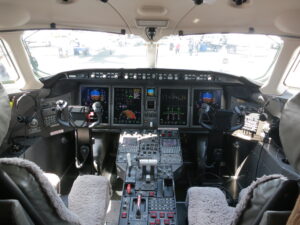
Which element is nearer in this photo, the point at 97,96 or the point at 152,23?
the point at 152,23

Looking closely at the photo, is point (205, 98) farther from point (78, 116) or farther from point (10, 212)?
point (10, 212)

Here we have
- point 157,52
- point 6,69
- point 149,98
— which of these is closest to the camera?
point 6,69

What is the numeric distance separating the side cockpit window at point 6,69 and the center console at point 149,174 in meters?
1.42

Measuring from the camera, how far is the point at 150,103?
327 cm

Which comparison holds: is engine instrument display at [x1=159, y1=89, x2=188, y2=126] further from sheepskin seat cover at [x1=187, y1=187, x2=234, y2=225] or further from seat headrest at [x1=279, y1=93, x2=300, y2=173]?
seat headrest at [x1=279, y1=93, x2=300, y2=173]

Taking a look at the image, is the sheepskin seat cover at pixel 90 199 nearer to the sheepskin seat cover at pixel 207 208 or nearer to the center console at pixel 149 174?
the center console at pixel 149 174

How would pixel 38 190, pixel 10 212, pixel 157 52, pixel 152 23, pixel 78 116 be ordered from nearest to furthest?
pixel 10 212 → pixel 38 190 → pixel 152 23 → pixel 78 116 → pixel 157 52

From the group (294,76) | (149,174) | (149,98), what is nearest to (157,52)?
(149,98)

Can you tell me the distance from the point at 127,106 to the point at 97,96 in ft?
1.29

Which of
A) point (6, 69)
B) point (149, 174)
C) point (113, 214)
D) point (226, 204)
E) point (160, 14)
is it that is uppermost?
point (160, 14)

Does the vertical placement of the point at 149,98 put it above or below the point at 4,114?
below

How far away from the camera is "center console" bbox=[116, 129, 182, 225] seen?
1889 mm

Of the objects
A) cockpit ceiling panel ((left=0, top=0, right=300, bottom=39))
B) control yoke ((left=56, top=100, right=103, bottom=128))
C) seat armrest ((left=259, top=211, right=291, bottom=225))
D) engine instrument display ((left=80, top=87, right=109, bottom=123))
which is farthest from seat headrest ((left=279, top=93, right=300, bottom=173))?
engine instrument display ((left=80, top=87, right=109, bottom=123))

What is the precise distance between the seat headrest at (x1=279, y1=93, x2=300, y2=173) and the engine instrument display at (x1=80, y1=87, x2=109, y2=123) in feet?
8.51
